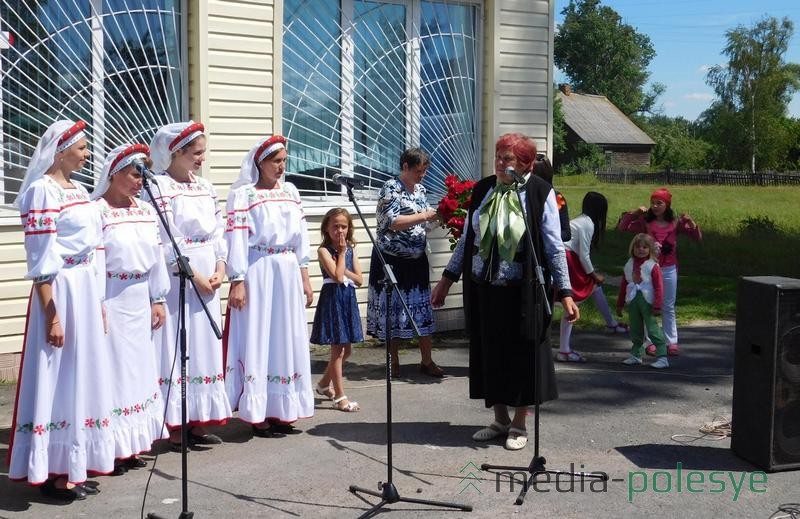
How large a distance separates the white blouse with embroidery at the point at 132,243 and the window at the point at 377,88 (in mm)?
4009

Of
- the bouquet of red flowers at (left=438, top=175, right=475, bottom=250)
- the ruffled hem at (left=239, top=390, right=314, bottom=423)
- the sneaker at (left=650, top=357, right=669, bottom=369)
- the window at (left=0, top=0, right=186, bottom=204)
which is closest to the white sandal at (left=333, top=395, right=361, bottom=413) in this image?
the ruffled hem at (left=239, top=390, right=314, bottom=423)

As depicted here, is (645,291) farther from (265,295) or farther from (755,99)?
(755,99)

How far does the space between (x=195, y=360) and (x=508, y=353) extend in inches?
81.0

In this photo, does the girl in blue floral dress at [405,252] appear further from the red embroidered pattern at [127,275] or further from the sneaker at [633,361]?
the red embroidered pattern at [127,275]

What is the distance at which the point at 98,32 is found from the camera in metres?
8.89

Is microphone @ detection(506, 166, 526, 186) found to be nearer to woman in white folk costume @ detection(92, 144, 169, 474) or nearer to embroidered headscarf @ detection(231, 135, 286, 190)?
embroidered headscarf @ detection(231, 135, 286, 190)

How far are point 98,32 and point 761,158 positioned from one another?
3310 inches

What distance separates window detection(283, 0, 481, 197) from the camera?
10.2m

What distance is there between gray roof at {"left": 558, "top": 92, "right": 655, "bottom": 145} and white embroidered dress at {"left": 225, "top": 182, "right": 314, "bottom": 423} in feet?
263

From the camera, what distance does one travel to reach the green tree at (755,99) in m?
85.2

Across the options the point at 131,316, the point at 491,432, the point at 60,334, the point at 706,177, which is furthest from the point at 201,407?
the point at 706,177

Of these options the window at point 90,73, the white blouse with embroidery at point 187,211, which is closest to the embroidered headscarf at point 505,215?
the white blouse with embroidery at point 187,211

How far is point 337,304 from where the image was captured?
26.0ft

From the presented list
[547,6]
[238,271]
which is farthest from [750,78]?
[238,271]
